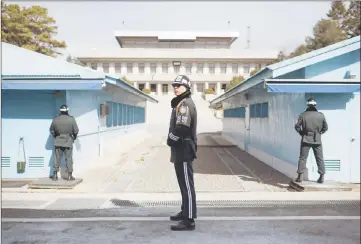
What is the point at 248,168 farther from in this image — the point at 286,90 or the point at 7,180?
the point at 7,180

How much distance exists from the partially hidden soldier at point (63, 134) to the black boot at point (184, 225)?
179 inches

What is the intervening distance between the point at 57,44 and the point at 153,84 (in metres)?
22.4

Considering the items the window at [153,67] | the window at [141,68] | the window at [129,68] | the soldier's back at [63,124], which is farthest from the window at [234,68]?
the soldier's back at [63,124]

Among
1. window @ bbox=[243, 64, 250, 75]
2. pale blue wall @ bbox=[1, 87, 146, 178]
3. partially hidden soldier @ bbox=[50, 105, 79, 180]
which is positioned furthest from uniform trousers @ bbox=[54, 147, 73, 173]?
window @ bbox=[243, 64, 250, 75]

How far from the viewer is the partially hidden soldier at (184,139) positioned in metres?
5.18

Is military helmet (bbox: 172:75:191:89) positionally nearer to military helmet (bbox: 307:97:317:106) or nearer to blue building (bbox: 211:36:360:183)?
blue building (bbox: 211:36:360:183)

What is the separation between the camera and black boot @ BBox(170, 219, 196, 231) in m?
5.30

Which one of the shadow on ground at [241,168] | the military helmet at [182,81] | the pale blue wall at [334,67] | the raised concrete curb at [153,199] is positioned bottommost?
the shadow on ground at [241,168]

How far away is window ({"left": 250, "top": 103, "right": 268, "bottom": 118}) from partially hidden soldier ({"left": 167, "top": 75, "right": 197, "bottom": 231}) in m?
8.38

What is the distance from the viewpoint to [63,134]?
9.14 m

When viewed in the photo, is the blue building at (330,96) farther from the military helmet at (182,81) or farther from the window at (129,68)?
the window at (129,68)

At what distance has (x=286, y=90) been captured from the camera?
855 centimetres

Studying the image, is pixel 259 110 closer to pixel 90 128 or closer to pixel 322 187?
pixel 90 128

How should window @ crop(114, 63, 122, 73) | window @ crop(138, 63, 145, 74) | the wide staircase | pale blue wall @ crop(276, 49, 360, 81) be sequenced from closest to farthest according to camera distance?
pale blue wall @ crop(276, 49, 360, 81)
the wide staircase
window @ crop(114, 63, 122, 73)
window @ crop(138, 63, 145, 74)
